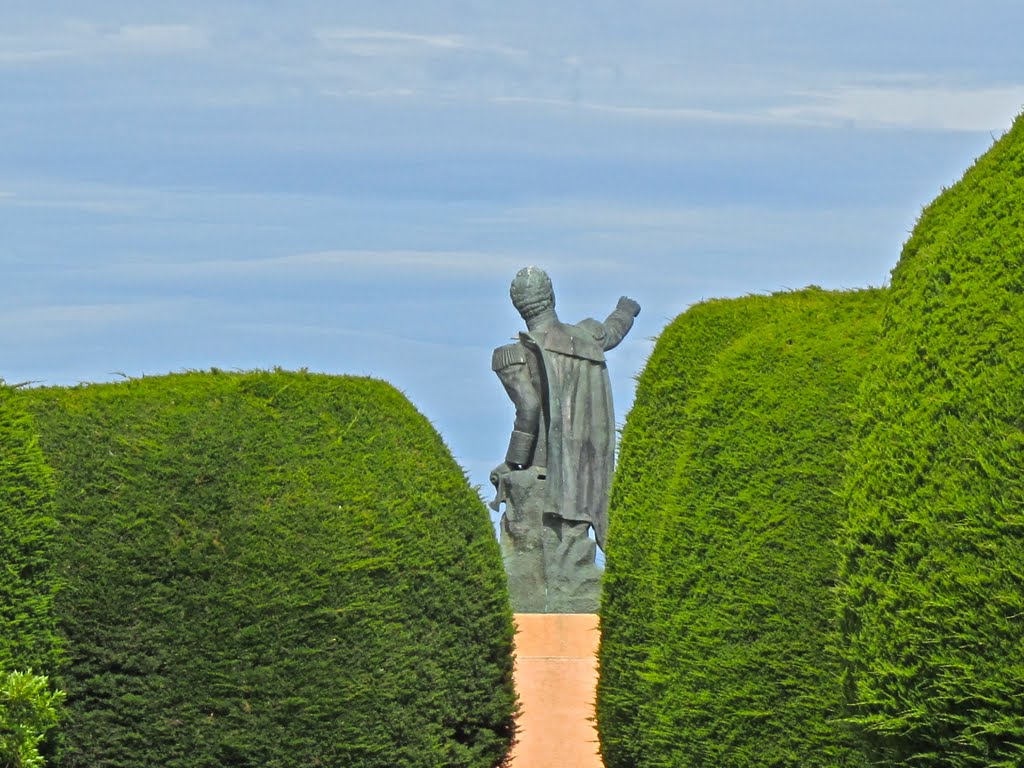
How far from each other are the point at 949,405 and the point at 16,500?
4.68m

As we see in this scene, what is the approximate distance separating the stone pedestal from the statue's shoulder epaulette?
Result: 365cm

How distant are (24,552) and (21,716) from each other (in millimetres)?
838

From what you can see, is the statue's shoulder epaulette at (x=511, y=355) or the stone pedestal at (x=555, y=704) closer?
the stone pedestal at (x=555, y=704)

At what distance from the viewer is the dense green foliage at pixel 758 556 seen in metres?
7.85

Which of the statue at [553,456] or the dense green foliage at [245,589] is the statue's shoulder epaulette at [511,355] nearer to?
the statue at [553,456]

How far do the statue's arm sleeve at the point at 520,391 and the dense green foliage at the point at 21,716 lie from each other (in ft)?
30.0

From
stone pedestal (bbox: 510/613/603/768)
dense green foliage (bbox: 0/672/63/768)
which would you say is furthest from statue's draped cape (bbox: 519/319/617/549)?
dense green foliage (bbox: 0/672/63/768)

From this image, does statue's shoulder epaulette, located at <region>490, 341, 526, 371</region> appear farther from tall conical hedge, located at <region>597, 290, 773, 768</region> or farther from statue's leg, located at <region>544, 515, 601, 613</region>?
tall conical hedge, located at <region>597, 290, 773, 768</region>

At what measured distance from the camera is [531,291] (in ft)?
53.8

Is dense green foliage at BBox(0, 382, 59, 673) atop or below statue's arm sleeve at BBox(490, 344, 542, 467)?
below

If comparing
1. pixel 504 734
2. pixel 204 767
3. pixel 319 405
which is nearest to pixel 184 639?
pixel 204 767

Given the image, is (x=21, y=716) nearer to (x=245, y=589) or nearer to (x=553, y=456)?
(x=245, y=589)

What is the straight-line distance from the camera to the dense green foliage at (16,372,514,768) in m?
8.42

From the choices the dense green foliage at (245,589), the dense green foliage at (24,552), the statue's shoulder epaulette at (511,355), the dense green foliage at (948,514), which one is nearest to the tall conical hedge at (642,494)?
the dense green foliage at (245,589)
